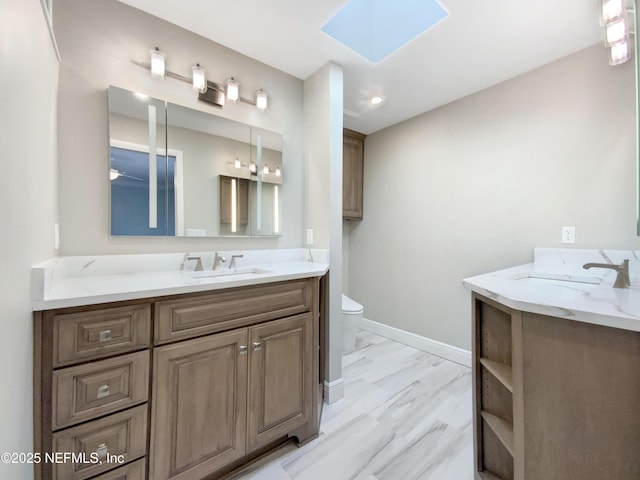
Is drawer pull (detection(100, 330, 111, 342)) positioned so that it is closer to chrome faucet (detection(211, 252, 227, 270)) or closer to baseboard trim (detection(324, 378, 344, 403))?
chrome faucet (detection(211, 252, 227, 270))

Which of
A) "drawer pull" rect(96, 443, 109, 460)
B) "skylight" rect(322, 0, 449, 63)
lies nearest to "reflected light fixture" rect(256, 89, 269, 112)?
"skylight" rect(322, 0, 449, 63)

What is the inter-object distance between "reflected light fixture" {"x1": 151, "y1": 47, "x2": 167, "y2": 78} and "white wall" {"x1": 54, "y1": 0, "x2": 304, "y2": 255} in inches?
1.8

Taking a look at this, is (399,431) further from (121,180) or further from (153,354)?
(121,180)

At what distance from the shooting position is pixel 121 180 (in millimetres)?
1390

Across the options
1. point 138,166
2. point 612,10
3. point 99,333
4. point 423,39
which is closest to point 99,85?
point 138,166

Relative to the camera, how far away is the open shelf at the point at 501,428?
0.96 meters

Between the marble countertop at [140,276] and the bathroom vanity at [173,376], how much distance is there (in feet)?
0.03

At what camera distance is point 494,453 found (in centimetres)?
112

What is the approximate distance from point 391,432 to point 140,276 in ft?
5.58

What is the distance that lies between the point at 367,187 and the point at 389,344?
188 centimetres

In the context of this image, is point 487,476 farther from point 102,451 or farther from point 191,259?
point 191,259

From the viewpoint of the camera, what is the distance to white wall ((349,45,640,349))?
5.40 feet

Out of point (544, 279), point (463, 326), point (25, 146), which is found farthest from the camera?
point (463, 326)

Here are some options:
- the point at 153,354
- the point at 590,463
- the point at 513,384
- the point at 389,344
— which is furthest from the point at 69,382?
the point at 389,344
